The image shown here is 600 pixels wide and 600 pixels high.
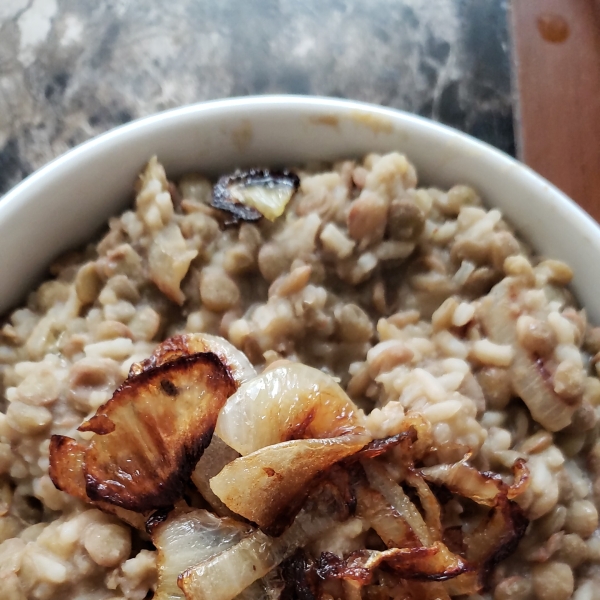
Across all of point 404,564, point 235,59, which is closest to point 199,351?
point 404,564

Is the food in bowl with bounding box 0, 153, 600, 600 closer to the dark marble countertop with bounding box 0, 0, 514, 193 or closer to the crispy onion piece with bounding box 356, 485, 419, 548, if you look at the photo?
the crispy onion piece with bounding box 356, 485, 419, 548

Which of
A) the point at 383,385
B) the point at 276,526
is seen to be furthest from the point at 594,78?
the point at 276,526

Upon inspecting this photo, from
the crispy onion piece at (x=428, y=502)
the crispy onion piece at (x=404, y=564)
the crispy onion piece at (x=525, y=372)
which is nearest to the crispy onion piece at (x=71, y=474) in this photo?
the crispy onion piece at (x=404, y=564)

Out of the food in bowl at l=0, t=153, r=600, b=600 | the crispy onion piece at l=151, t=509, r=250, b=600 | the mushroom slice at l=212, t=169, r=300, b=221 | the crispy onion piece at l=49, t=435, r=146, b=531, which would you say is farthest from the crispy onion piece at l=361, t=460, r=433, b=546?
the mushroom slice at l=212, t=169, r=300, b=221

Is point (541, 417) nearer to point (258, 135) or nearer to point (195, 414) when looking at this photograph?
point (195, 414)

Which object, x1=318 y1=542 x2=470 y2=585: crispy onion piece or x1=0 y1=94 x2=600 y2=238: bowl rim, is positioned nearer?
x1=318 y1=542 x2=470 y2=585: crispy onion piece

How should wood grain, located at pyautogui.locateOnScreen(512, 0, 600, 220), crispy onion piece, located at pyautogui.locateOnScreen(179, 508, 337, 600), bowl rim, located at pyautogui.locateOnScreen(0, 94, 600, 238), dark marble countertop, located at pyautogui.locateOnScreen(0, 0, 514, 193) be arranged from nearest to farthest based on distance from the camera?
crispy onion piece, located at pyautogui.locateOnScreen(179, 508, 337, 600) < bowl rim, located at pyautogui.locateOnScreen(0, 94, 600, 238) < wood grain, located at pyautogui.locateOnScreen(512, 0, 600, 220) < dark marble countertop, located at pyautogui.locateOnScreen(0, 0, 514, 193)

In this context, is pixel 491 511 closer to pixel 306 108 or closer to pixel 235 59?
pixel 306 108
